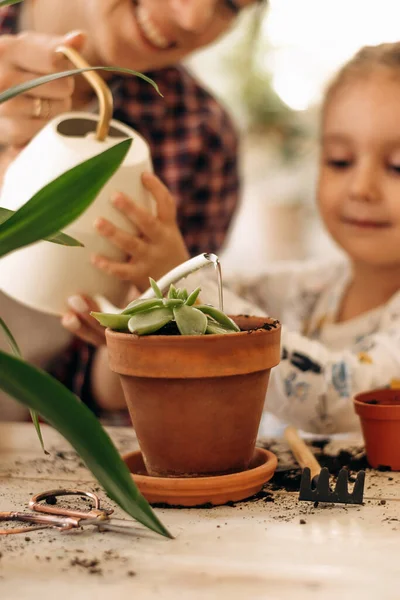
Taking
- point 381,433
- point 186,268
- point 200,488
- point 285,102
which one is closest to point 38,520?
point 200,488

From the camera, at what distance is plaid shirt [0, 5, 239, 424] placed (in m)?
1.52

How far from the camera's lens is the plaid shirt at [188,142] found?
59.7 inches

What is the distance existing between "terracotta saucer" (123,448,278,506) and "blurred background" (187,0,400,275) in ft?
9.42

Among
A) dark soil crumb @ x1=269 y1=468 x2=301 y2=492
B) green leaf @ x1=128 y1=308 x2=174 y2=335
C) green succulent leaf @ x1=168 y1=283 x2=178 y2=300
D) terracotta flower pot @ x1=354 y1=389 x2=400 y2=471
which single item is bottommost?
dark soil crumb @ x1=269 y1=468 x2=301 y2=492

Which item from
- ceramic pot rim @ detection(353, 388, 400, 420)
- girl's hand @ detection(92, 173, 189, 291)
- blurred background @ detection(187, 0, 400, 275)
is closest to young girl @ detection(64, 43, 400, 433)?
girl's hand @ detection(92, 173, 189, 291)

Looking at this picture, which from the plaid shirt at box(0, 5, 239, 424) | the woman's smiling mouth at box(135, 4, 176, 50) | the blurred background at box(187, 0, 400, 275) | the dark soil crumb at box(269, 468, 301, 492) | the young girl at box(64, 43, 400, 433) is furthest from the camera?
the blurred background at box(187, 0, 400, 275)

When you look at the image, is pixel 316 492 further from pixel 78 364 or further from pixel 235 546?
pixel 78 364

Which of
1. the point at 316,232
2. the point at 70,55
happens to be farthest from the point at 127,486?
the point at 316,232

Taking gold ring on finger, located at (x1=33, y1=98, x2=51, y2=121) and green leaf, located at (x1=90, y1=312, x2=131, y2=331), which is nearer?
green leaf, located at (x1=90, y1=312, x2=131, y2=331)

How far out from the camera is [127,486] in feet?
1.32

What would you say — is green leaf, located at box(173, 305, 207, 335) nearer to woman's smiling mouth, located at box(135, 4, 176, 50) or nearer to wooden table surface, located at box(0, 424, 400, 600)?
wooden table surface, located at box(0, 424, 400, 600)

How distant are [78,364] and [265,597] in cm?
99

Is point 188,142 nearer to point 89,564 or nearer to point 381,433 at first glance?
point 381,433

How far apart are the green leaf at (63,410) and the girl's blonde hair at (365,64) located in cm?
104
